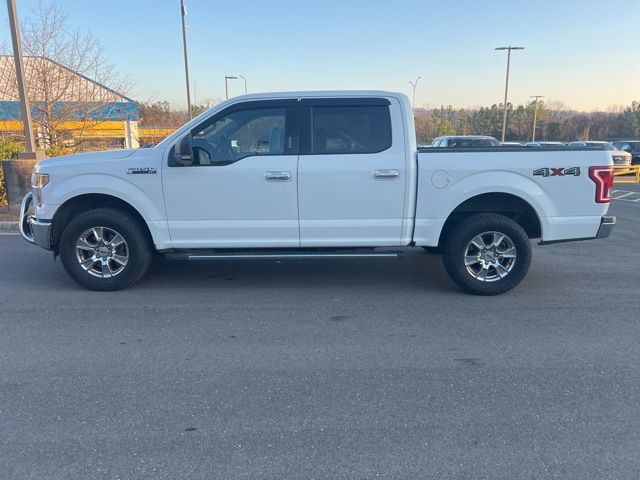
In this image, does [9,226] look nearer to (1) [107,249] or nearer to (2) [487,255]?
(1) [107,249]

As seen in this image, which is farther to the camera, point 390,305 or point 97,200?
point 97,200

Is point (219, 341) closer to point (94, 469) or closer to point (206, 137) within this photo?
point (94, 469)

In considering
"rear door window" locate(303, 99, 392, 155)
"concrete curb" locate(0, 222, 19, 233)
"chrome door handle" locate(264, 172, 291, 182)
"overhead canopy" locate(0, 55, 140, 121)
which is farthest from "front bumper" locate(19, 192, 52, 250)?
"overhead canopy" locate(0, 55, 140, 121)

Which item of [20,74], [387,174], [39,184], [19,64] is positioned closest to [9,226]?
[20,74]

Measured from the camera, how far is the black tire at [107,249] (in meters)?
5.20

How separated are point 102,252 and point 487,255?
Result: 434 centimetres

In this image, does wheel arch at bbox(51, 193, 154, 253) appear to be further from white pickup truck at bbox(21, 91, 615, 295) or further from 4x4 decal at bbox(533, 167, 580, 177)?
4x4 decal at bbox(533, 167, 580, 177)

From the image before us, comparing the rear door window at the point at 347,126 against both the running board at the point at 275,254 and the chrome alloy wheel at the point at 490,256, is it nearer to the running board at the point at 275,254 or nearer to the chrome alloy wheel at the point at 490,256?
the running board at the point at 275,254

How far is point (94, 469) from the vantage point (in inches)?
99.0

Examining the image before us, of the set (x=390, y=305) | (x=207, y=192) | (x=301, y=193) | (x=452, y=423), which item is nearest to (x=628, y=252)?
(x=390, y=305)

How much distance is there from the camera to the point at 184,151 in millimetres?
4922

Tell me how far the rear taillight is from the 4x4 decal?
0.50 feet

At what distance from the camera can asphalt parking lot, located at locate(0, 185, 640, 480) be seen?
103 inches

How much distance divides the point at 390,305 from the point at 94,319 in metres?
2.97
